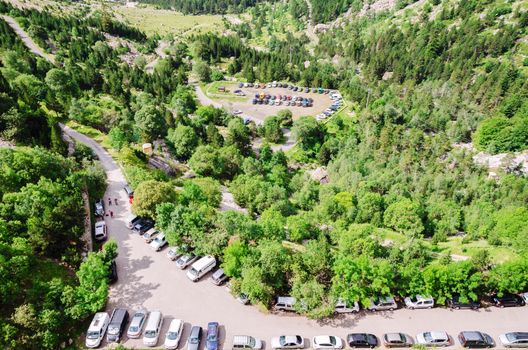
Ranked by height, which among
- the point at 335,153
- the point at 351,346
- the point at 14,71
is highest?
the point at 14,71

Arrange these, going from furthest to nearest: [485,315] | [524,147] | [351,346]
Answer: [524,147], [485,315], [351,346]

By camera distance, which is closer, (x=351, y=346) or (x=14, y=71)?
(x=351, y=346)

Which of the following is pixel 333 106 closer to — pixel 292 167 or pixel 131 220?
pixel 292 167

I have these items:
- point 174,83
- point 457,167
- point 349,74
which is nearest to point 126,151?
point 174,83

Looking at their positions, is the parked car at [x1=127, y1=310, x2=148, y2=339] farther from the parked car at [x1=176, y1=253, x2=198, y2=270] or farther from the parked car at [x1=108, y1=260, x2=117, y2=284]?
the parked car at [x1=176, y1=253, x2=198, y2=270]

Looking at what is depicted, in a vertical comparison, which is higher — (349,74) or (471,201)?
(349,74)

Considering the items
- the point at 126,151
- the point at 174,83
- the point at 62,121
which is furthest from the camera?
the point at 174,83

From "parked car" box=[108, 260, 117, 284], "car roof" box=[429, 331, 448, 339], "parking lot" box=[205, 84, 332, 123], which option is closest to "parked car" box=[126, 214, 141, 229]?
"parked car" box=[108, 260, 117, 284]

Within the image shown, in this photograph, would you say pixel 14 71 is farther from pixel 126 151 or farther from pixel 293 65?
pixel 293 65

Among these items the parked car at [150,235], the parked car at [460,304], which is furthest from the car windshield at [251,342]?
the parked car at [460,304]
